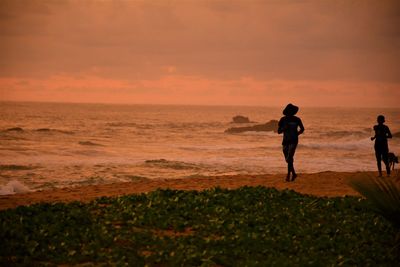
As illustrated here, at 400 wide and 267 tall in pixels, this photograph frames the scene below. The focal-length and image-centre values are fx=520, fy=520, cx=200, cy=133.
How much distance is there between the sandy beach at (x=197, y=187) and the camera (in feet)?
55.3

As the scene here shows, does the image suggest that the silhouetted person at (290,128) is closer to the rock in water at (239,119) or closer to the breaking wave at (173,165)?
the breaking wave at (173,165)

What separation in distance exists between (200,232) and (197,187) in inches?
300

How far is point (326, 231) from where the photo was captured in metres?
11.4

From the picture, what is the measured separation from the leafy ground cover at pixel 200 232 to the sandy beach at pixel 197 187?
2.80 metres

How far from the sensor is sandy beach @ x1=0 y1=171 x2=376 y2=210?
16.9 m

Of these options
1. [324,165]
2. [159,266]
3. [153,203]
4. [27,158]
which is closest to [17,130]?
[27,158]

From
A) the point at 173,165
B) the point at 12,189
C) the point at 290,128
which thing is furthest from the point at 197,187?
the point at 173,165

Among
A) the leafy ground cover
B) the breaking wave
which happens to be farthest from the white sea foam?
the breaking wave

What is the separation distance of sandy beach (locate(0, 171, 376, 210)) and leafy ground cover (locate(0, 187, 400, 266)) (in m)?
2.80

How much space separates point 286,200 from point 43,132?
2414 inches

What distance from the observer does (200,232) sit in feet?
36.9

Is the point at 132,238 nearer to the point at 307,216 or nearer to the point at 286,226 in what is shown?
the point at 286,226

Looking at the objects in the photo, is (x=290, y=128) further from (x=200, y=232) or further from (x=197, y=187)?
(x=200, y=232)

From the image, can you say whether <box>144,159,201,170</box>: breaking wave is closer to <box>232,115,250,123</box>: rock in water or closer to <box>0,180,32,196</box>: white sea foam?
<box>0,180,32,196</box>: white sea foam
